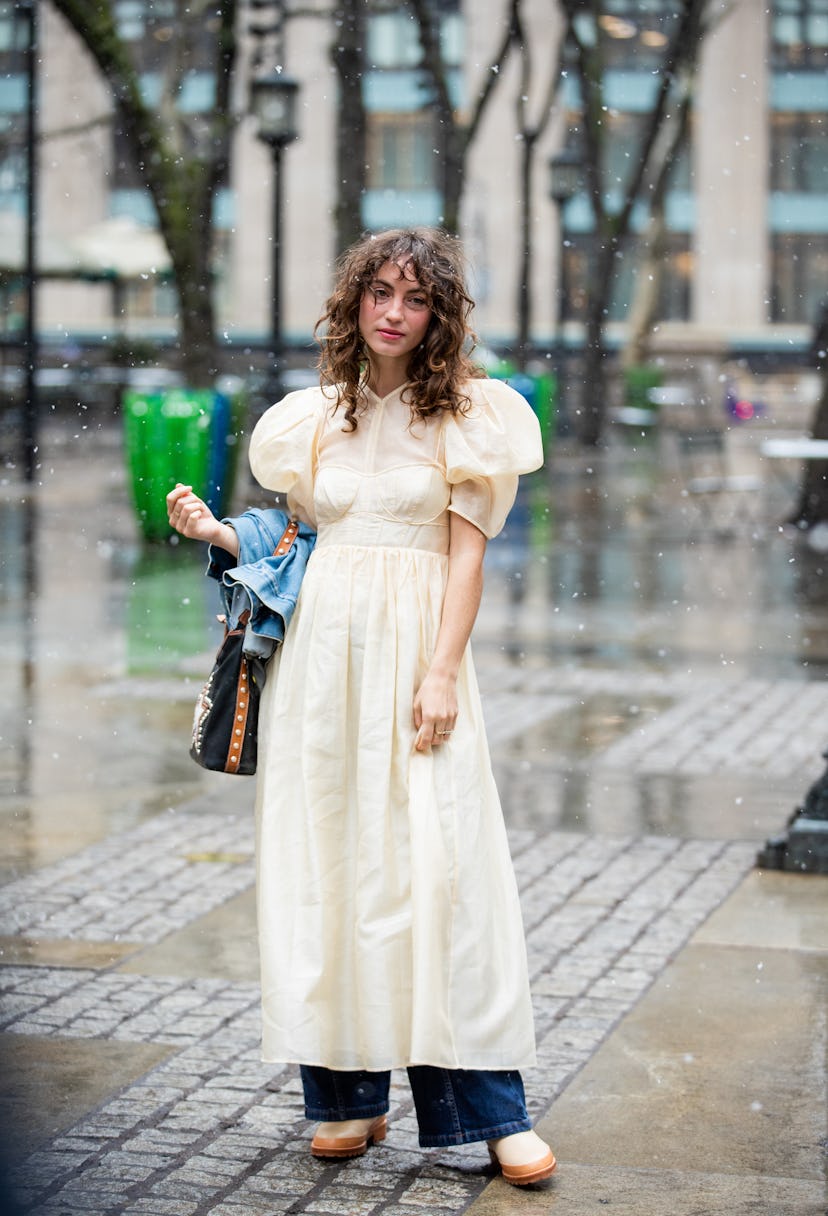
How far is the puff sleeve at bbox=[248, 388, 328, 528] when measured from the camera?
12.6 ft

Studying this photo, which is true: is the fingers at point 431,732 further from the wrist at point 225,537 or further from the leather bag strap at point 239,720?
the wrist at point 225,537

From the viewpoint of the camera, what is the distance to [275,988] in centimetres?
369

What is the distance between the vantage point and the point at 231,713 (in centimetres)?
385

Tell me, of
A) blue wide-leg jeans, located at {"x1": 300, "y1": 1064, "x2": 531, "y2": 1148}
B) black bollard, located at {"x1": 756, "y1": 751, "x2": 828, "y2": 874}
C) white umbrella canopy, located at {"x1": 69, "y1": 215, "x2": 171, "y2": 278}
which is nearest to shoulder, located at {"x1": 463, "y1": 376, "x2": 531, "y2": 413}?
blue wide-leg jeans, located at {"x1": 300, "y1": 1064, "x2": 531, "y2": 1148}

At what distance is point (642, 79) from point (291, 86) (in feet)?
51.3

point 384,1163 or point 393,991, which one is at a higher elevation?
point 393,991

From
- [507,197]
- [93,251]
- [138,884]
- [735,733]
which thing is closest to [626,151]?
[507,197]

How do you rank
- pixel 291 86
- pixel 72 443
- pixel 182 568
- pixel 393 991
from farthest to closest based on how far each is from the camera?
pixel 72 443 → pixel 291 86 → pixel 182 568 → pixel 393 991

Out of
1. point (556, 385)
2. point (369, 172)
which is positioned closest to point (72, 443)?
point (369, 172)

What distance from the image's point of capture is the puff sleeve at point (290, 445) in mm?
3842

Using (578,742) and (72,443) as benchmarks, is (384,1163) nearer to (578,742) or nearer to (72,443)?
(578,742)

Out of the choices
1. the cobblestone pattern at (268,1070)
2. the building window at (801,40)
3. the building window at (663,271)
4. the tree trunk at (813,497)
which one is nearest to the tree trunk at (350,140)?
the tree trunk at (813,497)

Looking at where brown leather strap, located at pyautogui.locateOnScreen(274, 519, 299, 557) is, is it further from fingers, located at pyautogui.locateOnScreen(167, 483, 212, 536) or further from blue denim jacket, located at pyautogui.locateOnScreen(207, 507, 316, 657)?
fingers, located at pyautogui.locateOnScreen(167, 483, 212, 536)

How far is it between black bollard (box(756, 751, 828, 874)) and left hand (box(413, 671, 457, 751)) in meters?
2.56
